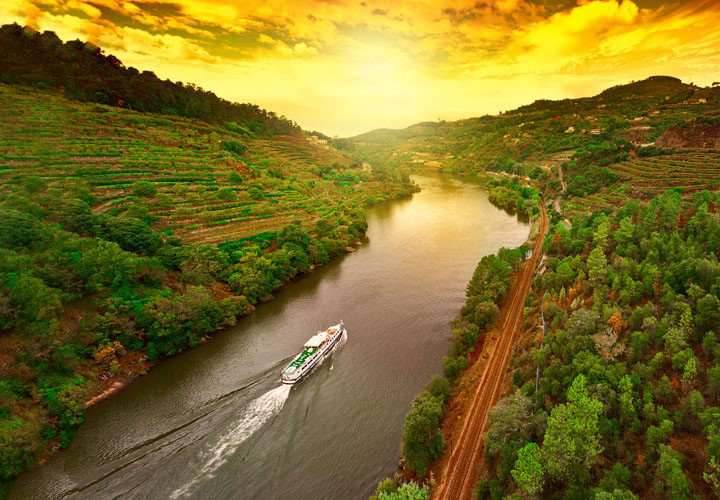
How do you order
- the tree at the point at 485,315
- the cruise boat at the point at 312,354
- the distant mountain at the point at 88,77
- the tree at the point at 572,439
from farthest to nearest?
the distant mountain at the point at 88,77
the tree at the point at 485,315
the cruise boat at the point at 312,354
the tree at the point at 572,439

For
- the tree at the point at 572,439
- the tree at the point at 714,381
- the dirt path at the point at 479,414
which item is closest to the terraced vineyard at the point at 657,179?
the dirt path at the point at 479,414

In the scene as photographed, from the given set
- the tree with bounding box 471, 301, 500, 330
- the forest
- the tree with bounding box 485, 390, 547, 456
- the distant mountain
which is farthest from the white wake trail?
the distant mountain

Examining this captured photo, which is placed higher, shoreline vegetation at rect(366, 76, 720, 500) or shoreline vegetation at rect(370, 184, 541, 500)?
shoreline vegetation at rect(366, 76, 720, 500)

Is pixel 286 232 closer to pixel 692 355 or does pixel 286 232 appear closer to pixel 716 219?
pixel 692 355

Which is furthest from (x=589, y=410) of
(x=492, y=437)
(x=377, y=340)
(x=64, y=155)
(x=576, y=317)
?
(x=64, y=155)

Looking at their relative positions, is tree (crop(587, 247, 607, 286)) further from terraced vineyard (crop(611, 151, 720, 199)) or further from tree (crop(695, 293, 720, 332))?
terraced vineyard (crop(611, 151, 720, 199))

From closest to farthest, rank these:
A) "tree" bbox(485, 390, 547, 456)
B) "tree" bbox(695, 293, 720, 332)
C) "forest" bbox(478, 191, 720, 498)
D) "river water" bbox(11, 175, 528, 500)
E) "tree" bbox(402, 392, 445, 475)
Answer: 1. "forest" bbox(478, 191, 720, 498)
2. "tree" bbox(485, 390, 547, 456)
3. "tree" bbox(695, 293, 720, 332)
4. "tree" bbox(402, 392, 445, 475)
5. "river water" bbox(11, 175, 528, 500)

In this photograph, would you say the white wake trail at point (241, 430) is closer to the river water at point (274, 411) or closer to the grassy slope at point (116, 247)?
the river water at point (274, 411)

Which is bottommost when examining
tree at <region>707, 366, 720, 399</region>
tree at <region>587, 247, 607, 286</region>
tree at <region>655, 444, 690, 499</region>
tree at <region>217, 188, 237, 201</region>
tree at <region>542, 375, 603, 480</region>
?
tree at <region>542, 375, 603, 480</region>
